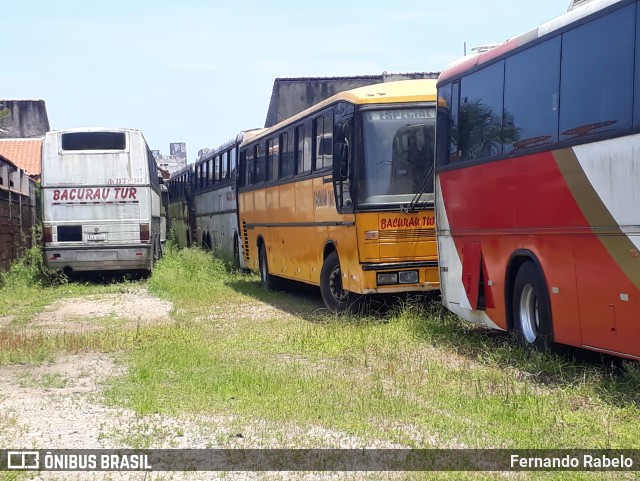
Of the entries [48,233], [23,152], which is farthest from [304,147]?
[23,152]

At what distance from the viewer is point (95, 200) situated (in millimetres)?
21766

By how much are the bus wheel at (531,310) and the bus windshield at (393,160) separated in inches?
118

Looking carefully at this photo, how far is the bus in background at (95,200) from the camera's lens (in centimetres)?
2158

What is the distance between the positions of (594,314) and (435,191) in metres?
4.19

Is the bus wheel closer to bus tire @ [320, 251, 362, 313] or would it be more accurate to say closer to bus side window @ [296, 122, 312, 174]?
bus tire @ [320, 251, 362, 313]

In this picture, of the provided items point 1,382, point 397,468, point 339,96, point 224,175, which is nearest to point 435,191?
point 339,96

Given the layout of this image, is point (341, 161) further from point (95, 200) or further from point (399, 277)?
point (95, 200)

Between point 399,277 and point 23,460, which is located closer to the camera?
point 23,460

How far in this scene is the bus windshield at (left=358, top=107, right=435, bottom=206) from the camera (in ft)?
43.5

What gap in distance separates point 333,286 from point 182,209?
24718mm

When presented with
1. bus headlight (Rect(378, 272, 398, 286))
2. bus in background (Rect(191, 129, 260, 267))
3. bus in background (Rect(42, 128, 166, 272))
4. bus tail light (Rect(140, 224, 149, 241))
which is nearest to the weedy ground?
bus headlight (Rect(378, 272, 398, 286))

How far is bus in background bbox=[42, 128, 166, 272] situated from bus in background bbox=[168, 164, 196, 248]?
1316 centimetres

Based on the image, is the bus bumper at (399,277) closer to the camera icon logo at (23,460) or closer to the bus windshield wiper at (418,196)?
the bus windshield wiper at (418,196)

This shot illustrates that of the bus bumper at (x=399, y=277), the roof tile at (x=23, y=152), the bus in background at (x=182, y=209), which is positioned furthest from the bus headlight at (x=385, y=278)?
the roof tile at (x=23, y=152)
